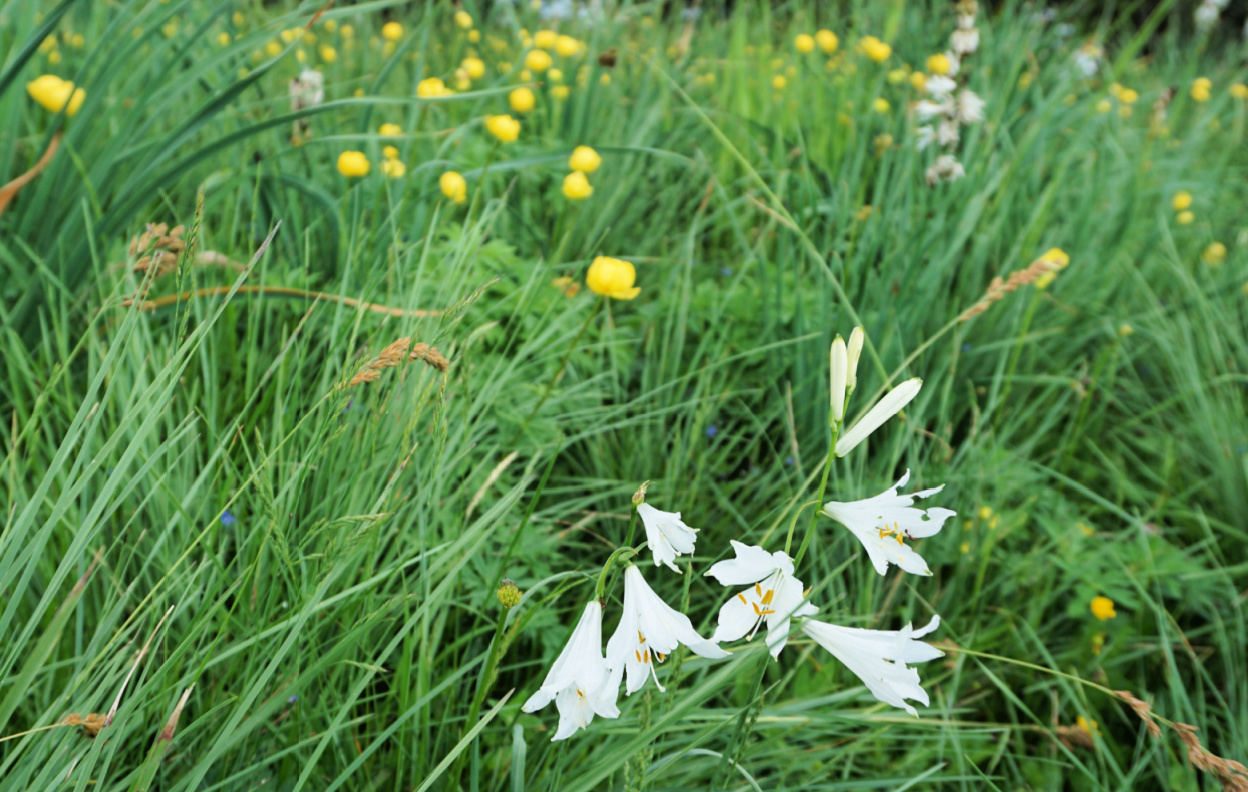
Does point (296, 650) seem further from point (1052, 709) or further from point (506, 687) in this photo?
point (1052, 709)

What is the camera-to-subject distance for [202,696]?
1130 millimetres

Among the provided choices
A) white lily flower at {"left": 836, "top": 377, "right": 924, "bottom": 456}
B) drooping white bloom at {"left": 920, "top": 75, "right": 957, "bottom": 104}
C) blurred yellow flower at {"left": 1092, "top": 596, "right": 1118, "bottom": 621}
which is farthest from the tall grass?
white lily flower at {"left": 836, "top": 377, "right": 924, "bottom": 456}

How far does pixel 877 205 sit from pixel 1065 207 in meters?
1.13

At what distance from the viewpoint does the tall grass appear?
1.01m

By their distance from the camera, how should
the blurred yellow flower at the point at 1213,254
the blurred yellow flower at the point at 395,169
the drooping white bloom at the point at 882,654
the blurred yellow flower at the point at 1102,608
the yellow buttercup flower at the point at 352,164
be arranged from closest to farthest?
the drooping white bloom at the point at 882,654
the blurred yellow flower at the point at 1102,608
the yellow buttercup flower at the point at 352,164
the blurred yellow flower at the point at 395,169
the blurred yellow flower at the point at 1213,254

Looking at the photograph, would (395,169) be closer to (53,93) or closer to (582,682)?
(53,93)

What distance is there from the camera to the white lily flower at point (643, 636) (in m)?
0.75

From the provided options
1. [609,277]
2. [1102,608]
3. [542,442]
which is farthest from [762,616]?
[1102,608]

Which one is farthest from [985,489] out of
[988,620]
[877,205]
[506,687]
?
[506,687]

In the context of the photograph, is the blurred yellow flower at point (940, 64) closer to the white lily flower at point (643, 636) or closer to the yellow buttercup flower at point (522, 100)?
the yellow buttercup flower at point (522, 100)

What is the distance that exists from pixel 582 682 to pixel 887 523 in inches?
12.9

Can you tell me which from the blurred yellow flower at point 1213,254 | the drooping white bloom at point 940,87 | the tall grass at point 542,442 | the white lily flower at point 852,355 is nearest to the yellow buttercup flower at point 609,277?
the tall grass at point 542,442

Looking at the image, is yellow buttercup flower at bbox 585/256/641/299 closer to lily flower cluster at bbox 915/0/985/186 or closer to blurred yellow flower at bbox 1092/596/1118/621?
blurred yellow flower at bbox 1092/596/1118/621

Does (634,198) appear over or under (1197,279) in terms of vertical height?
over
